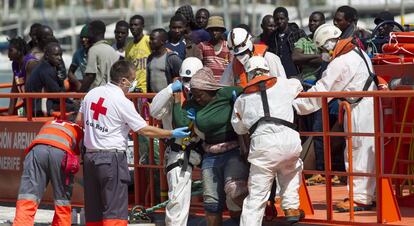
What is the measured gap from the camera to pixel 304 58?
14.3 metres

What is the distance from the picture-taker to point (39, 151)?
11383 mm

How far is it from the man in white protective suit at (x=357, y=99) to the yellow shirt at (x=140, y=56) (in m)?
3.55

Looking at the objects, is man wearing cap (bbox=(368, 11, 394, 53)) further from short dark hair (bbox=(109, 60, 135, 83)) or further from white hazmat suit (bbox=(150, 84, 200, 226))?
short dark hair (bbox=(109, 60, 135, 83))

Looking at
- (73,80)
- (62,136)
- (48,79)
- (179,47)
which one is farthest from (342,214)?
(73,80)

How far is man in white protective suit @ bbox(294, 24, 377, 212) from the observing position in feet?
38.1

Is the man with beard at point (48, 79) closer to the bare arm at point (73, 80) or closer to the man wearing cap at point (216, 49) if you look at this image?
the bare arm at point (73, 80)

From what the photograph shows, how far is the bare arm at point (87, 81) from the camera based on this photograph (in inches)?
595

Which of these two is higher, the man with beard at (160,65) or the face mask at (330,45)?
the face mask at (330,45)

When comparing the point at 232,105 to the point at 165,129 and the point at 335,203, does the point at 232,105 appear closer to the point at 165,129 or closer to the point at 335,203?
the point at 165,129

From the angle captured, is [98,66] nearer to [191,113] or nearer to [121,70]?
[191,113]

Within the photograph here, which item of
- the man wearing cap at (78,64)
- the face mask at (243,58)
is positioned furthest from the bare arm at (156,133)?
the man wearing cap at (78,64)

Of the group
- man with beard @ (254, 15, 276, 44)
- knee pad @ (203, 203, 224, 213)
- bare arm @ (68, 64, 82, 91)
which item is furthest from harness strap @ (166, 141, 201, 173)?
bare arm @ (68, 64, 82, 91)

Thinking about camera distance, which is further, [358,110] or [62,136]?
[358,110]

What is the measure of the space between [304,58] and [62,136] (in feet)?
12.3
